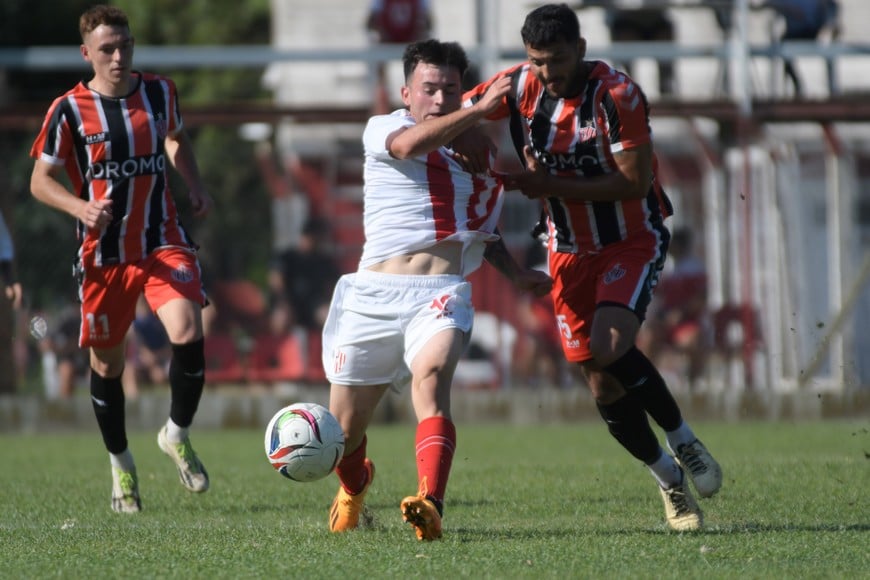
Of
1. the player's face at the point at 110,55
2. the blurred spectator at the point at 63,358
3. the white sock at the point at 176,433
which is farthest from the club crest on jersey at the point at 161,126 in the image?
the blurred spectator at the point at 63,358

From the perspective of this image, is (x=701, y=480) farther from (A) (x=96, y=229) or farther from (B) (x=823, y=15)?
(B) (x=823, y=15)

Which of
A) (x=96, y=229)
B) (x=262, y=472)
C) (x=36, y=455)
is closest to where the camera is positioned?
(x=96, y=229)

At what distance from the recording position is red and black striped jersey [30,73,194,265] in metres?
7.57

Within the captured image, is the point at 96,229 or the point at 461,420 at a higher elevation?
the point at 96,229

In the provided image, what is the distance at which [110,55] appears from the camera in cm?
754

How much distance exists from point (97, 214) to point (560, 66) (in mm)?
2464

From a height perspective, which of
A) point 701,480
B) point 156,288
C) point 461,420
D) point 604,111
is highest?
point 604,111

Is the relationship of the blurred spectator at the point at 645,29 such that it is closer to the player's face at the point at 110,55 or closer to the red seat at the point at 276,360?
the red seat at the point at 276,360

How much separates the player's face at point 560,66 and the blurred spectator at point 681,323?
27.3ft

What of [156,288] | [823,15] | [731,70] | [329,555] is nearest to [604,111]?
[329,555]

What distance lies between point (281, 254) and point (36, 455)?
4364 millimetres

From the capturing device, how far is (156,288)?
7656 millimetres

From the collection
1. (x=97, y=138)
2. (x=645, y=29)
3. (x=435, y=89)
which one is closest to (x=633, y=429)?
(x=435, y=89)

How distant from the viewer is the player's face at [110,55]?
750 centimetres
